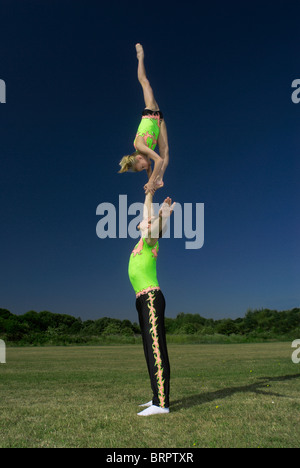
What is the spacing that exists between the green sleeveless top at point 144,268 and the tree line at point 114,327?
118ft

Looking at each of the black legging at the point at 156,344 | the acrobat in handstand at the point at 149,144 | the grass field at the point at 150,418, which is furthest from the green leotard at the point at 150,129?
the grass field at the point at 150,418

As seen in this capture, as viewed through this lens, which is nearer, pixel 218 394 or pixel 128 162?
pixel 128 162

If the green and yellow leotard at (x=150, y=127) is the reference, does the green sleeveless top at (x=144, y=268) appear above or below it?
below

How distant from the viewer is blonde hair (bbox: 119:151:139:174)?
606 centimetres

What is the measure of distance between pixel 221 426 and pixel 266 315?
52.2 metres

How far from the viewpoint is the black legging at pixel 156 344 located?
5469mm

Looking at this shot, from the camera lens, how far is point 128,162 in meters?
6.08

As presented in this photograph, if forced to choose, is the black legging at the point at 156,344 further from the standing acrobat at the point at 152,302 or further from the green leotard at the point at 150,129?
the green leotard at the point at 150,129

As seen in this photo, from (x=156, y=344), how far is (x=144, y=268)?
111 cm

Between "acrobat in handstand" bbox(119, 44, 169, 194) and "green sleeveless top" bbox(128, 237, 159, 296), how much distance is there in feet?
2.97

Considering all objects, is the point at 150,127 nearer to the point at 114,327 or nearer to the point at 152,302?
the point at 152,302

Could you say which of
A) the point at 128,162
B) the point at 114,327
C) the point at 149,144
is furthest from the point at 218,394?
the point at 114,327

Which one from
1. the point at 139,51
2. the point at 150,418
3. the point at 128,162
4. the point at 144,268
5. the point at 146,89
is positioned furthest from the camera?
the point at 139,51
